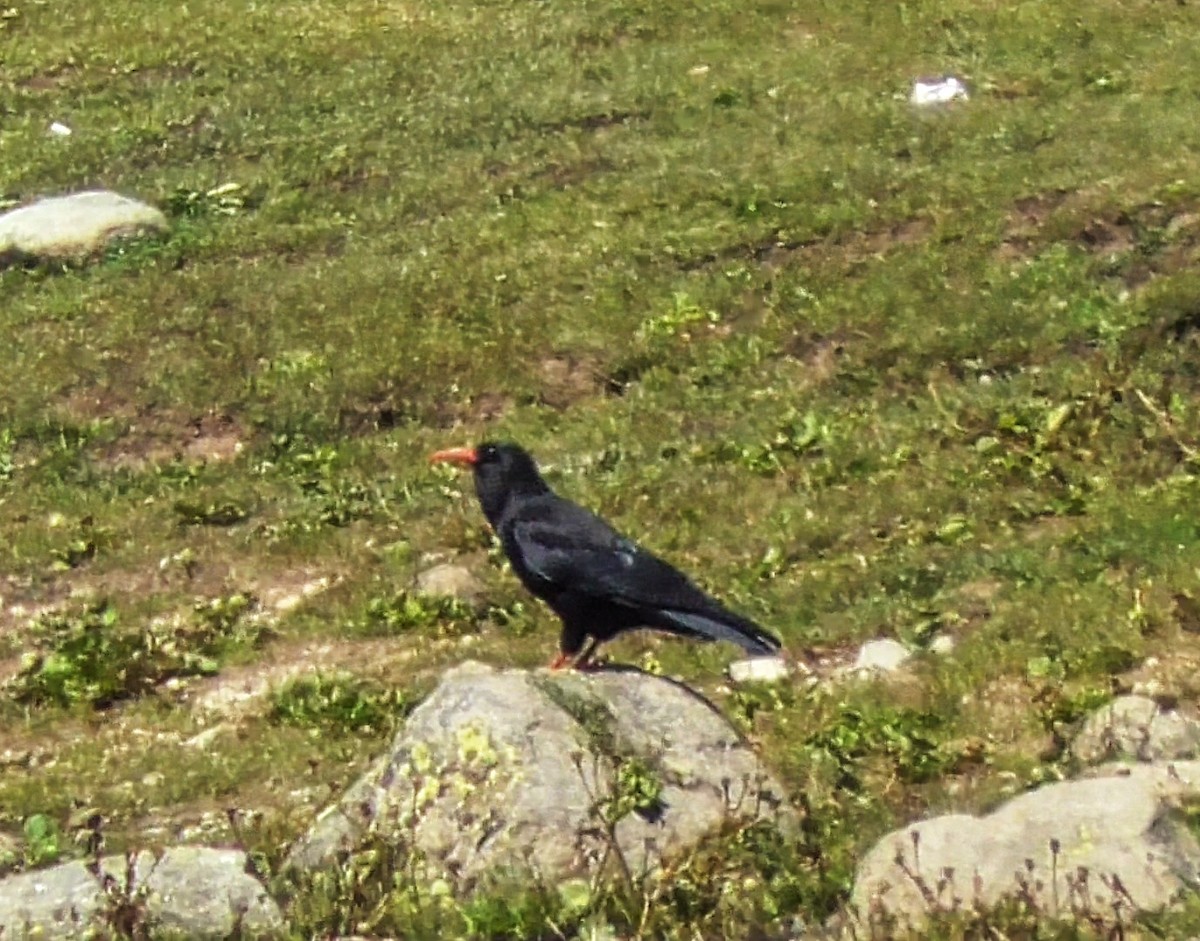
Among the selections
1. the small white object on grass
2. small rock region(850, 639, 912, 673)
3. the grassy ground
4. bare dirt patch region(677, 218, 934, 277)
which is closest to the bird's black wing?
the grassy ground

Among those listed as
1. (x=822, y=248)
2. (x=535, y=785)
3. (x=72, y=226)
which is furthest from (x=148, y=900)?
(x=72, y=226)

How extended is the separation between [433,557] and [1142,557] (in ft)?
16.0

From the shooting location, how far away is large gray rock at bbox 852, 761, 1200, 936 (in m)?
7.25

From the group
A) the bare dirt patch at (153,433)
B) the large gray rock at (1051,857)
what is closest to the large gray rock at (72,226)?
the bare dirt patch at (153,433)

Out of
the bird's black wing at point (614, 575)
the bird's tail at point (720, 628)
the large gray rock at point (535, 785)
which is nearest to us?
the large gray rock at point (535, 785)

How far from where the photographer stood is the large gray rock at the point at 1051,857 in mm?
7250

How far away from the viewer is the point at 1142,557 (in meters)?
13.0

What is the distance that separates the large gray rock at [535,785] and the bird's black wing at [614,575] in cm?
111

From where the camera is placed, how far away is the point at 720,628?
33.7 feet

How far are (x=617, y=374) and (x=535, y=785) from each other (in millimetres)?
9255

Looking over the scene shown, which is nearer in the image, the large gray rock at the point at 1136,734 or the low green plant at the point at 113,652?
the large gray rock at the point at 1136,734

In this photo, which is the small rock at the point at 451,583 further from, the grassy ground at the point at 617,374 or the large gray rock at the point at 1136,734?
the large gray rock at the point at 1136,734

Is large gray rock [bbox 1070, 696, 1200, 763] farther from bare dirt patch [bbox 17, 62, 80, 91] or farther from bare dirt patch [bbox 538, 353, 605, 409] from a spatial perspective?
bare dirt patch [bbox 17, 62, 80, 91]

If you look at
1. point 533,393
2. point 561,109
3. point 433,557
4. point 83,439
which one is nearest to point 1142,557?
point 433,557
